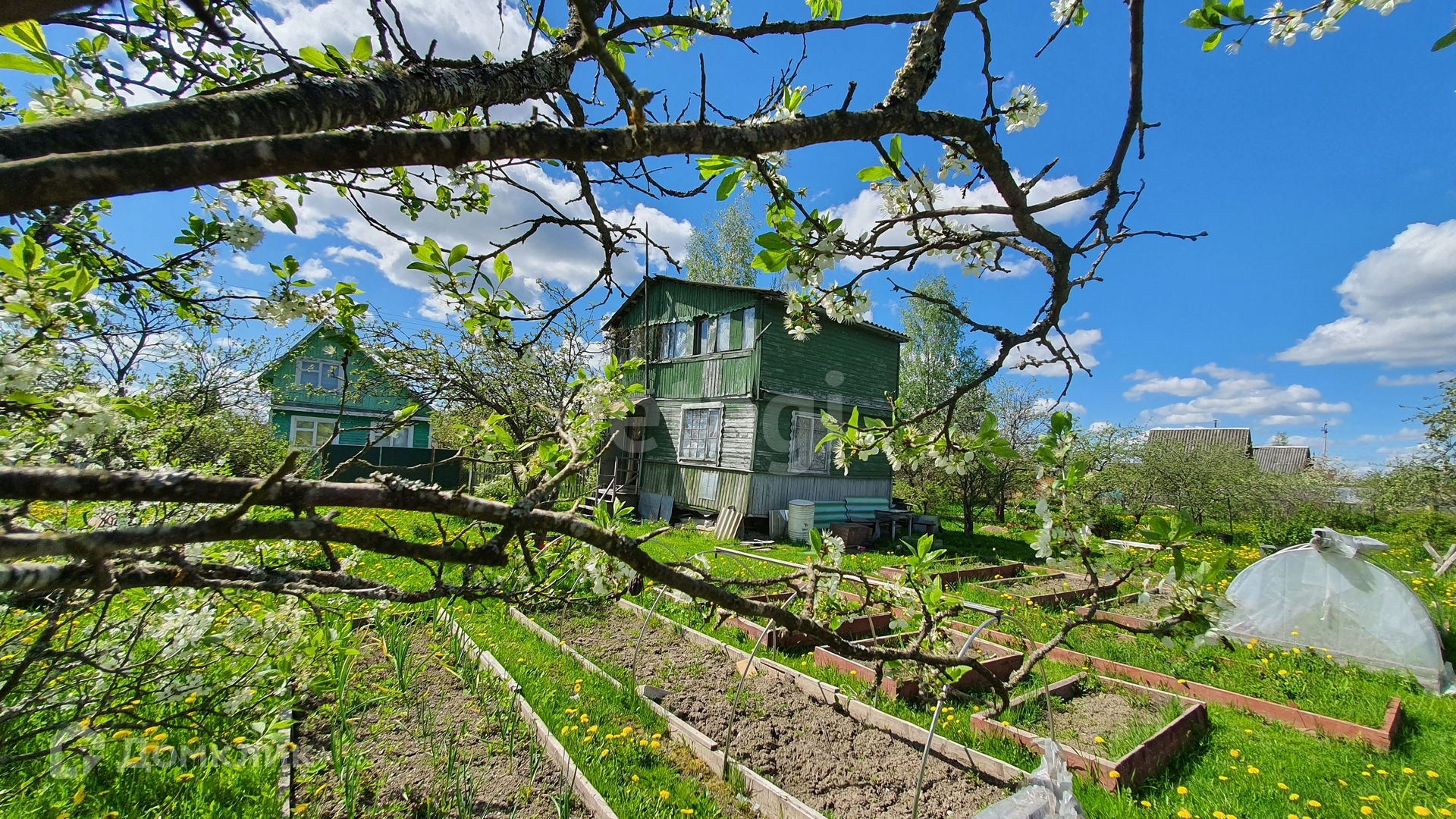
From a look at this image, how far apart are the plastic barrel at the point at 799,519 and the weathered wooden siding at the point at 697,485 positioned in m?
1.05

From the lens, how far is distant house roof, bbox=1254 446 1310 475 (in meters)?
35.2

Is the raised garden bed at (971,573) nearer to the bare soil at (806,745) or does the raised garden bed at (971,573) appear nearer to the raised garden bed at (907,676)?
the raised garden bed at (907,676)

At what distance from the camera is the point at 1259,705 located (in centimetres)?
445

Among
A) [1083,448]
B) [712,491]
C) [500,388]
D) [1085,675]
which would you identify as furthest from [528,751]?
[1083,448]

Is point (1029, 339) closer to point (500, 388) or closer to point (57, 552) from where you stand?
point (57, 552)

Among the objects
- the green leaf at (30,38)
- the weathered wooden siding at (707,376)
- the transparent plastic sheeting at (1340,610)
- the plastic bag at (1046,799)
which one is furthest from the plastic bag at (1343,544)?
the green leaf at (30,38)

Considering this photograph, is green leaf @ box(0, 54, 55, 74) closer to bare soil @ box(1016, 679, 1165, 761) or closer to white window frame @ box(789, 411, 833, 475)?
bare soil @ box(1016, 679, 1165, 761)

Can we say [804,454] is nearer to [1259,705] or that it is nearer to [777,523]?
[777,523]

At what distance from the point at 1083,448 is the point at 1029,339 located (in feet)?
58.3

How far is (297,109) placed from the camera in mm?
940

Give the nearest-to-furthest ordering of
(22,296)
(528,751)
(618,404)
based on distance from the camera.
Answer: (22,296) < (618,404) < (528,751)

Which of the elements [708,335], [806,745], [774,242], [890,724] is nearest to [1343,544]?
[890,724]

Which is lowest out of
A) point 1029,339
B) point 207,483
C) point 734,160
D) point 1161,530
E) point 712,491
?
point 712,491

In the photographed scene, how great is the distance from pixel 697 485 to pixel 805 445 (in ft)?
9.18
